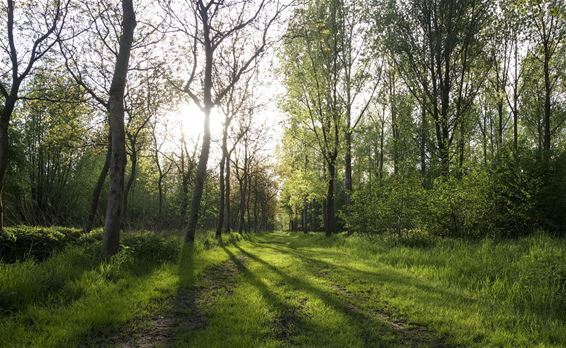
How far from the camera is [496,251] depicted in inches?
406

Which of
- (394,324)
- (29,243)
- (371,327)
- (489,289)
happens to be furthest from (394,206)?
(29,243)

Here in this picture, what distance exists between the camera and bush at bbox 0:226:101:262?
1020 centimetres

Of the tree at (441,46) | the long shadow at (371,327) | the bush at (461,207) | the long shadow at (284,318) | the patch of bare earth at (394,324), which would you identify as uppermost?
the tree at (441,46)

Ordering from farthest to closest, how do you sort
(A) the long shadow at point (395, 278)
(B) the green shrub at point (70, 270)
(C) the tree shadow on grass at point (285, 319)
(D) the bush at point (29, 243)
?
(D) the bush at point (29, 243)
(A) the long shadow at point (395, 278)
(B) the green shrub at point (70, 270)
(C) the tree shadow on grass at point (285, 319)

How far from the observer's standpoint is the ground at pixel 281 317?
5043 mm

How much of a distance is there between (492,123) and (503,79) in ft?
39.8

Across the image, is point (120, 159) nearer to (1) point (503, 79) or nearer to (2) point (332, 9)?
(2) point (332, 9)

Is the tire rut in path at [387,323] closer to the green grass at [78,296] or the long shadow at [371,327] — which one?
the long shadow at [371,327]

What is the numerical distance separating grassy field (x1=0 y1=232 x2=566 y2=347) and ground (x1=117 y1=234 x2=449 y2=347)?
0.08 ft

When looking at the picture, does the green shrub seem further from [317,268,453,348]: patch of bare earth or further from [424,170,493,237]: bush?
[424,170,493,237]: bush

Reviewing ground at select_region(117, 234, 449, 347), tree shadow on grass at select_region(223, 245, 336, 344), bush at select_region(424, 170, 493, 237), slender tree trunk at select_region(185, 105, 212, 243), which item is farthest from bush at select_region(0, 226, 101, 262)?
bush at select_region(424, 170, 493, 237)

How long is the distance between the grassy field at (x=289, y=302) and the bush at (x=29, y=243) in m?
2.21

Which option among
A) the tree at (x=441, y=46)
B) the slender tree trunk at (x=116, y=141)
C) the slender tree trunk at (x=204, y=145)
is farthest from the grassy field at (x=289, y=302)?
the tree at (x=441, y=46)

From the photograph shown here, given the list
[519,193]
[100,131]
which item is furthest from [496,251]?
[100,131]
